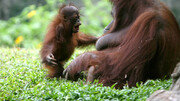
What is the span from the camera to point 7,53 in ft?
16.2

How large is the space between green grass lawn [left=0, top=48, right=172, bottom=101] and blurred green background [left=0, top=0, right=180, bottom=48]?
426cm

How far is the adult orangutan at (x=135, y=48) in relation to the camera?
2.95 meters

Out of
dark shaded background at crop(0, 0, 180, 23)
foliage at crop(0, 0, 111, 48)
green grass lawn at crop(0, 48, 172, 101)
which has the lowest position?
green grass lawn at crop(0, 48, 172, 101)

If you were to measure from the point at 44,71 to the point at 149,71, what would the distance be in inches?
63.8

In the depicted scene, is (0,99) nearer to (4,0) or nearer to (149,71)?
(149,71)

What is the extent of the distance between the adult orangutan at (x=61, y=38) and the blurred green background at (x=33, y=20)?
4209mm

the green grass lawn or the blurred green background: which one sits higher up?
the blurred green background

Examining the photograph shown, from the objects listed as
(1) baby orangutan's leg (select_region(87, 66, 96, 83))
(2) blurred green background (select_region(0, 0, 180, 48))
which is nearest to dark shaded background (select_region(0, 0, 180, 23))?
(2) blurred green background (select_region(0, 0, 180, 48))

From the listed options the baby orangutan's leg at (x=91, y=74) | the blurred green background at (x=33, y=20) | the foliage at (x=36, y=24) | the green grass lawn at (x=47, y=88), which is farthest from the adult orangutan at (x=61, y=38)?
the foliage at (x=36, y=24)

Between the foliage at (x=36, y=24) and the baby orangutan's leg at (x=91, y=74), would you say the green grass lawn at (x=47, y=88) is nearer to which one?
the baby orangutan's leg at (x=91, y=74)

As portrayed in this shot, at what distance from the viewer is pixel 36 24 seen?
9148 mm

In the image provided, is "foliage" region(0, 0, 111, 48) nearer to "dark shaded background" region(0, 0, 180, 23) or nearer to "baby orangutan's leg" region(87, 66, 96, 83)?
"dark shaded background" region(0, 0, 180, 23)

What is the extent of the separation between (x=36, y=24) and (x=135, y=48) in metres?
6.70

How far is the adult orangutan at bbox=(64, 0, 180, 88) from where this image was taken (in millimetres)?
2945
